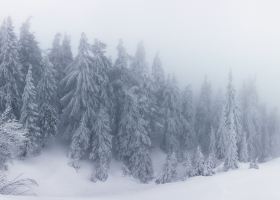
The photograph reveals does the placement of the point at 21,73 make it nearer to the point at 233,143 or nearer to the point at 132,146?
the point at 132,146

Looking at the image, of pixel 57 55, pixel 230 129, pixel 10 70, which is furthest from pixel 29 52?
pixel 230 129

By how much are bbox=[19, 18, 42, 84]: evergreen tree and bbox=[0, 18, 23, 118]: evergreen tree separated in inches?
110

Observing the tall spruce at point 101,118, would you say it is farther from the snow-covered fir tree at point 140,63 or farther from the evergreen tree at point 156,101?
the evergreen tree at point 156,101

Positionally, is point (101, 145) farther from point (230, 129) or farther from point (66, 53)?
point (230, 129)

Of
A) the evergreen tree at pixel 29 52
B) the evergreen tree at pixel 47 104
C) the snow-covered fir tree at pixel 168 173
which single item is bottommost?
the snow-covered fir tree at pixel 168 173

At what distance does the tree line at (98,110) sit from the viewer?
52.6 m

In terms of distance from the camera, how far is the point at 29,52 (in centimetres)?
5700

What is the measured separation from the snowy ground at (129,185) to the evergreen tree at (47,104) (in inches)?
121

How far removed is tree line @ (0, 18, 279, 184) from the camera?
173 ft

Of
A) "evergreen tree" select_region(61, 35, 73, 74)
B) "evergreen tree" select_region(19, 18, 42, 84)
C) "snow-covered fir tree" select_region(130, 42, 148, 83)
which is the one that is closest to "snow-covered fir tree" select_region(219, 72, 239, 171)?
"snow-covered fir tree" select_region(130, 42, 148, 83)

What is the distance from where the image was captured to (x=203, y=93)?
88.5 metres

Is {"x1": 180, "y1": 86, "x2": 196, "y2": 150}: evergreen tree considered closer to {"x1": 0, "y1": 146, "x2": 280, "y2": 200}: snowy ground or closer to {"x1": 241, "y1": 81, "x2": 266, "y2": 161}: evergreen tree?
{"x1": 241, "y1": 81, "x2": 266, "y2": 161}: evergreen tree

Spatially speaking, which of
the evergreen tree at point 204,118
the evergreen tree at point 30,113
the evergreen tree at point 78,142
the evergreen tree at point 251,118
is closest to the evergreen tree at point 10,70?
the evergreen tree at point 30,113

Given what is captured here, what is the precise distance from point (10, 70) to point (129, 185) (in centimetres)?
1909
